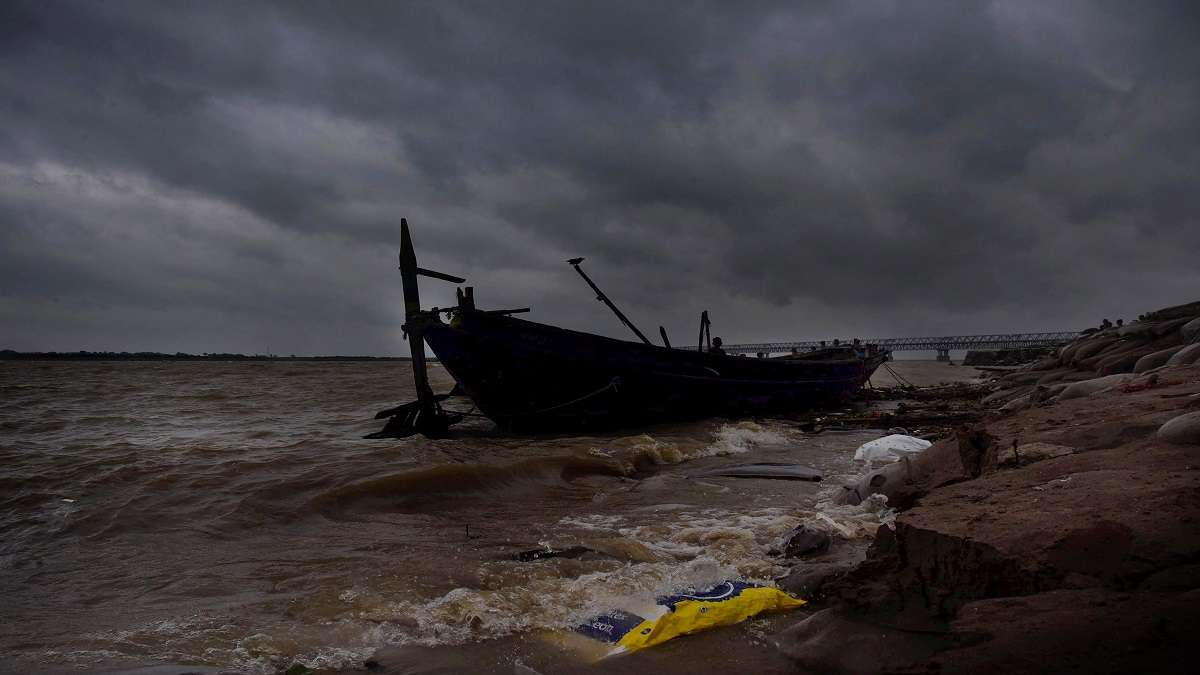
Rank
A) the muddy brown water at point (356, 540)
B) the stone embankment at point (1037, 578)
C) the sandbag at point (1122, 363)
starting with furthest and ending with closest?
the sandbag at point (1122, 363) < the muddy brown water at point (356, 540) < the stone embankment at point (1037, 578)

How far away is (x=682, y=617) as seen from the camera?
2.74 m

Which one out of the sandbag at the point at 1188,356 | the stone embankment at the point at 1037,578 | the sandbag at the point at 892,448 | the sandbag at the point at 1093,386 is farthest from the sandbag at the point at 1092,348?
the stone embankment at the point at 1037,578

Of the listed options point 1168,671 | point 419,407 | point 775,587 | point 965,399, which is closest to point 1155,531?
point 1168,671

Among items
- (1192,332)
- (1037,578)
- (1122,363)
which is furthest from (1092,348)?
(1037,578)

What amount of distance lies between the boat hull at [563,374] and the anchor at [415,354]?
26cm

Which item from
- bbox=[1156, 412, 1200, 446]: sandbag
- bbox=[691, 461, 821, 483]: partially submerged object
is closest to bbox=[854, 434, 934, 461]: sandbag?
bbox=[691, 461, 821, 483]: partially submerged object

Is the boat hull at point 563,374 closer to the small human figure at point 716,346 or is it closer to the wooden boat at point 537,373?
the wooden boat at point 537,373

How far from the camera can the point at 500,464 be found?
7855mm

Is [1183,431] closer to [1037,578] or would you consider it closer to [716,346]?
[1037,578]

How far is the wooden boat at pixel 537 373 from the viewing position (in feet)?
39.3

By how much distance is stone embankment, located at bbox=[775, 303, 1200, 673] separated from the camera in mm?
1743

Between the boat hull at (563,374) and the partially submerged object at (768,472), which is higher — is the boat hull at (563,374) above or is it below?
above

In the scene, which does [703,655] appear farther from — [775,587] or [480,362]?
[480,362]

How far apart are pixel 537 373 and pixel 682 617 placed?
9698 millimetres
